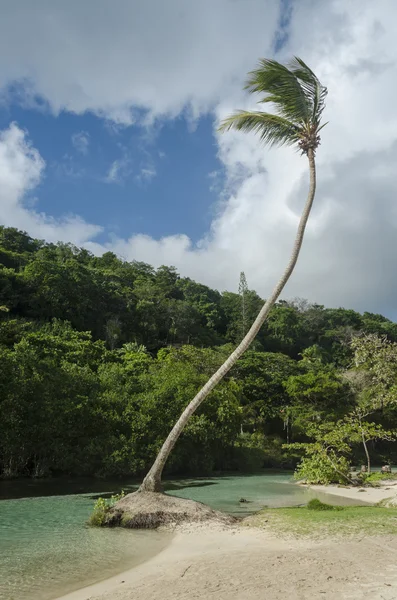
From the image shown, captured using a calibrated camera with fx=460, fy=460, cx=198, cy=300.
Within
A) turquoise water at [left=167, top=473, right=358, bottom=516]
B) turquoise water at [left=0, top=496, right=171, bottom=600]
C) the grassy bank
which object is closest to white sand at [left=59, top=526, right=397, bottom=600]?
turquoise water at [left=0, top=496, right=171, bottom=600]

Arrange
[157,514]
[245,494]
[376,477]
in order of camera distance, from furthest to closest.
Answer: [376,477]
[245,494]
[157,514]

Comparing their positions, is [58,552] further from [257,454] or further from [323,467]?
[257,454]

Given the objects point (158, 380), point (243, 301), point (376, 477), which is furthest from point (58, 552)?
point (243, 301)

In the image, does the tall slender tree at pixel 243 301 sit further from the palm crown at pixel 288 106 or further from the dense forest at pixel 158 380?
the palm crown at pixel 288 106

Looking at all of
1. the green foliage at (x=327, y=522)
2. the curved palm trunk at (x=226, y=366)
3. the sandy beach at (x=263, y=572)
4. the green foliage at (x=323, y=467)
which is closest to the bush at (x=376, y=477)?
the green foliage at (x=323, y=467)

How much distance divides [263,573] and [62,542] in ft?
16.7

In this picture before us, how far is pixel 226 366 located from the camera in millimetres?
13023

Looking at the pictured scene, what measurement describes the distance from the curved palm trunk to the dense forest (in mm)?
7533

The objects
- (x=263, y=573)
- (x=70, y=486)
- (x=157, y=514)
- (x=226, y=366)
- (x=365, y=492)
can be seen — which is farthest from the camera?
(x=70, y=486)

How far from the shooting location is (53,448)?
23344 mm

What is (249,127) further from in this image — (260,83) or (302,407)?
(302,407)

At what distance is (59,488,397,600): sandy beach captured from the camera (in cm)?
558

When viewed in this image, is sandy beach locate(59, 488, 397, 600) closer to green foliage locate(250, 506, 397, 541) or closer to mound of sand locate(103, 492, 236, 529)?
green foliage locate(250, 506, 397, 541)

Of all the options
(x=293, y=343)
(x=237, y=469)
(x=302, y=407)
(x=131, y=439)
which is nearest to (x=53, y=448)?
(x=131, y=439)
